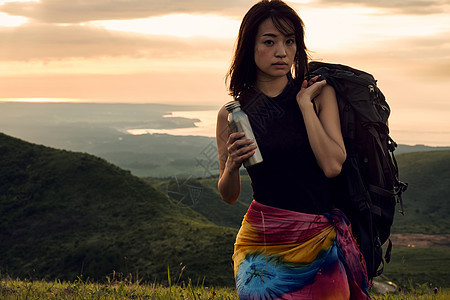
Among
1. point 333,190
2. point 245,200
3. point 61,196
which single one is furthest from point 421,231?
point 333,190

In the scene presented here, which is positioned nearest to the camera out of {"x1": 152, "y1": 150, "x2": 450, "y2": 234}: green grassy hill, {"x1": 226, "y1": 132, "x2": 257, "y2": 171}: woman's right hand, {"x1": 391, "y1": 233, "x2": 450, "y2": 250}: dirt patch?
{"x1": 226, "y1": 132, "x2": 257, "y2": 171}: woman's right hand

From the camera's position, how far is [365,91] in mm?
3598

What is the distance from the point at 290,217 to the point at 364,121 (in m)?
0.84

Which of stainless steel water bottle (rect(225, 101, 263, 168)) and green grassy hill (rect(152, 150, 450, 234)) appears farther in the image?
green grassy hill (rect(152, 150, 450, 234))

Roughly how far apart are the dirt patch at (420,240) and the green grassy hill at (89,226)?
23589mm

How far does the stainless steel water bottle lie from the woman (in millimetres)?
54

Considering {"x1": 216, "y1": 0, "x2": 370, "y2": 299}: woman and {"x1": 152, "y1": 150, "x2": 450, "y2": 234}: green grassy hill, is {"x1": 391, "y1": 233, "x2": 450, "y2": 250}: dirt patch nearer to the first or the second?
{"x1": 152, "y1": 150, "x2": 450, "y2": 234}: green grassy hill

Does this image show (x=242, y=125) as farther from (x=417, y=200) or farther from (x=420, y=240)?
(x=417, y=200)

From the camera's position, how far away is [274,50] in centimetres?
365

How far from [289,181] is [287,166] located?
11 centimetres

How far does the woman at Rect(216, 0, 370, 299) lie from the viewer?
348 cm

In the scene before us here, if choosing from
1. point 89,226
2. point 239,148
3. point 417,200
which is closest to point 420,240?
point 417,200

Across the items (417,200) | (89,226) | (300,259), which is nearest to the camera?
(300,259)

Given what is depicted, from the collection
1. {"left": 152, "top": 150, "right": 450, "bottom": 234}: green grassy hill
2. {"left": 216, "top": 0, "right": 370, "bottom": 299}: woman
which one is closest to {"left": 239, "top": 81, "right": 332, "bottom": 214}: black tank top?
{"left": 216, "top": 0, "right": 370, "bottom": 299}: woman
